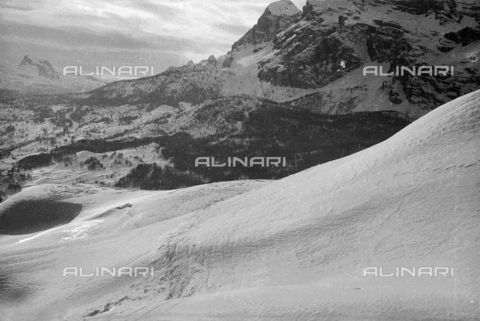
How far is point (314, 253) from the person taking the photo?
17.0m

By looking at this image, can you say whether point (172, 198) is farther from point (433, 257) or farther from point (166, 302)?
point (433, 257)

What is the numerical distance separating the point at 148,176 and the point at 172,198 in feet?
464

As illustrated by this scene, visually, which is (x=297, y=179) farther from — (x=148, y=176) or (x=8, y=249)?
(x=148, y=176)

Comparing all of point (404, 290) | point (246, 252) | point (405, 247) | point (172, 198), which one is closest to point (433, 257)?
point (405, 247)

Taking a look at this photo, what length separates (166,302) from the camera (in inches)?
674

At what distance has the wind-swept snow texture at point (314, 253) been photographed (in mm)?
13883

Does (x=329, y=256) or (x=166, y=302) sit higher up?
(x=329, y=256)

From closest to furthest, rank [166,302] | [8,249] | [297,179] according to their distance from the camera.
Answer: [166,302] < [297,179] < [8,249]

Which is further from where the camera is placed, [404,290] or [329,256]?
[329,256]

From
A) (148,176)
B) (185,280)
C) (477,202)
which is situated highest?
(477,202)

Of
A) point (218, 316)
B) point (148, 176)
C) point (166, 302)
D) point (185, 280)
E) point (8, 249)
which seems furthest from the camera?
point (148, 176)

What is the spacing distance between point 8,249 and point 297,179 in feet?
59.6

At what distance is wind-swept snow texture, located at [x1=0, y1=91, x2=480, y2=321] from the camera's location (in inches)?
547

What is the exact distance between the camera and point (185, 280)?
18.6 metres
